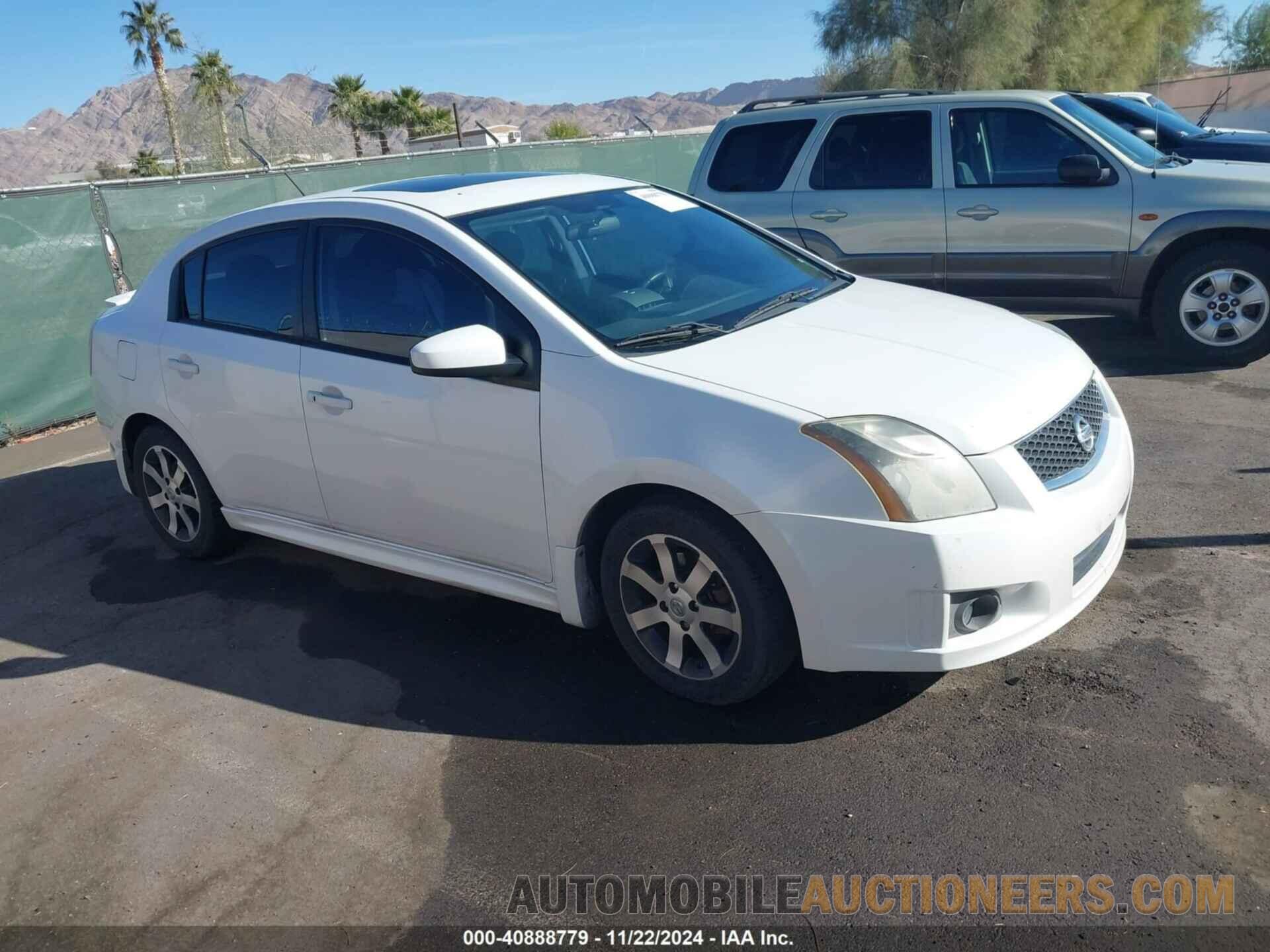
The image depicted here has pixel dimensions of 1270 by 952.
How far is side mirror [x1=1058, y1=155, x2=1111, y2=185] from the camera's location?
7.41 meters

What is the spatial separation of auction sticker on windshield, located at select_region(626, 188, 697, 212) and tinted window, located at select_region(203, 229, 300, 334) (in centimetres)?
151

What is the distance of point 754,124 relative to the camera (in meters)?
8.73

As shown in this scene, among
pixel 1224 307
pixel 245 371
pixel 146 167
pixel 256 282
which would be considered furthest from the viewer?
pixel 146 167

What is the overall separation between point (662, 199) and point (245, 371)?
201 cm

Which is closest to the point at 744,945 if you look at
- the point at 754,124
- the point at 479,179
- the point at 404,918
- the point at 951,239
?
the point at 404,918

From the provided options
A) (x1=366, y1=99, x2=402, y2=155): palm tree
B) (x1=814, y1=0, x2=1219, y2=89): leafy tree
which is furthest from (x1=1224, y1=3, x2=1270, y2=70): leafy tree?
(x1=366, y1=99, x2=402, y2=155): palm tree

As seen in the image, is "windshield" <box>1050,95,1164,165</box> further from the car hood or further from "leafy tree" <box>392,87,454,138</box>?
"leafy tree" <box>392,87,454,138</box>

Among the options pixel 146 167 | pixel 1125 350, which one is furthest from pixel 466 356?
pixel 146 167

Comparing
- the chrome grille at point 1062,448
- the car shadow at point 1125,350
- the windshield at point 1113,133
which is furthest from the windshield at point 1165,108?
the chrome grille at point 1062,448

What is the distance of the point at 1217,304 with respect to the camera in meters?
7.37

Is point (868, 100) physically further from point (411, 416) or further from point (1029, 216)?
point (411, 416)

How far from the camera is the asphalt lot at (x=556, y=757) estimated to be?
304 cm

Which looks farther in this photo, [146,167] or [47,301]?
[146,167]

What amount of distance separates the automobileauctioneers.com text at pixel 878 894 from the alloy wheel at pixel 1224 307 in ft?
18.4
